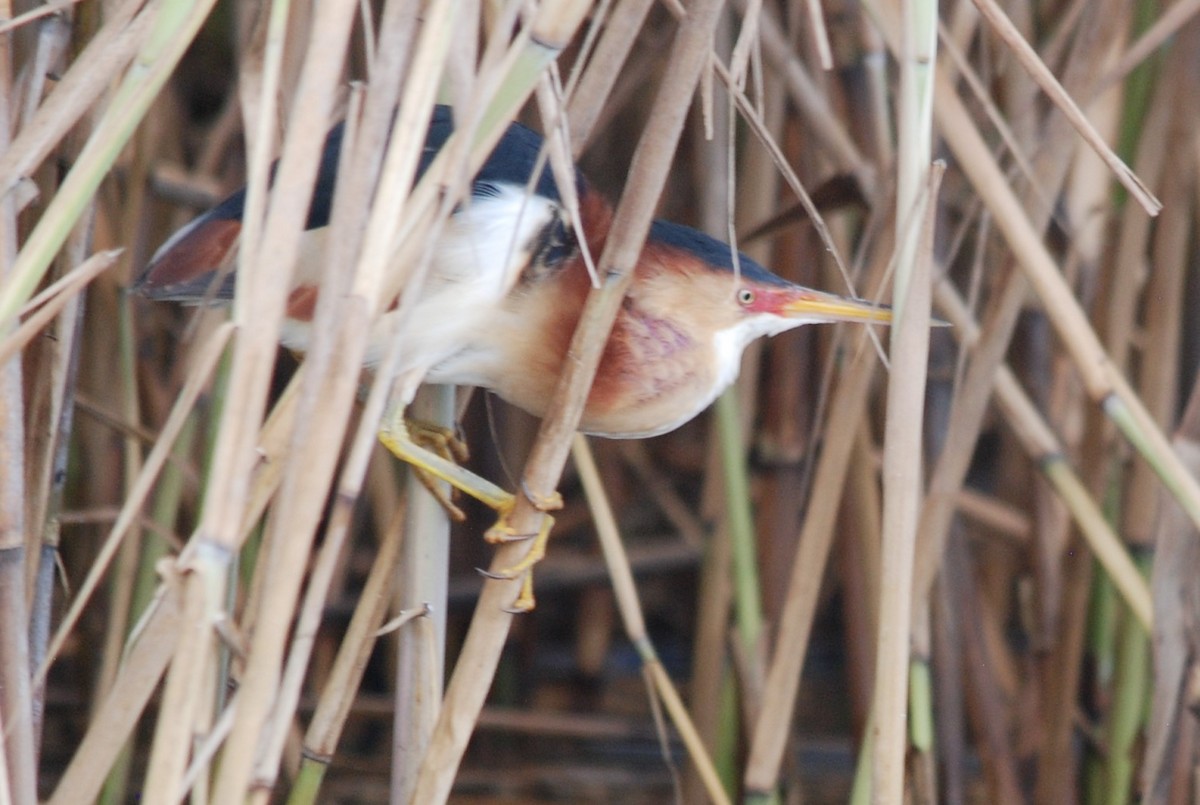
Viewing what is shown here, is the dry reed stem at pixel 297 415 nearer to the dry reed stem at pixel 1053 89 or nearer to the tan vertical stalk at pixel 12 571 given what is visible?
the tan vertical stalk at pixel 12 571

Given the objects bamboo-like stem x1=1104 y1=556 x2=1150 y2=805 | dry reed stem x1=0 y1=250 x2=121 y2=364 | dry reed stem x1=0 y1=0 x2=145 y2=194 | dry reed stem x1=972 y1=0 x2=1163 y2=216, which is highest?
dry reed stem x1=972 y1=0 x2=1163 y2=216

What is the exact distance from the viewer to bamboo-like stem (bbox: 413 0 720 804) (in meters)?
0.74

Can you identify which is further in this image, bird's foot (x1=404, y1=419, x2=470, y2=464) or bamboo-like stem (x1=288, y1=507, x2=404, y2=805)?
bird's foot (x1=404, y1=419, x2=470, y2=464)

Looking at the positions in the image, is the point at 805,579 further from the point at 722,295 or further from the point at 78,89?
the point at 78,89

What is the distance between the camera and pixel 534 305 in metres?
1.01

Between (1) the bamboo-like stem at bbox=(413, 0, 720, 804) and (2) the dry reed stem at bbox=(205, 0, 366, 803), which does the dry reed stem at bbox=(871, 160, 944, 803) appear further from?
(2) the dry reed stem at bbox=(205, 0, 366, 803)

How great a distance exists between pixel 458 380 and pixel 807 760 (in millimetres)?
1185

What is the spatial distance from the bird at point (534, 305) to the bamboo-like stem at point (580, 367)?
0.26 feet

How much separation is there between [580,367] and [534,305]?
21cm

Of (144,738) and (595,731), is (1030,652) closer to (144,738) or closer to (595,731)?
(595,731)

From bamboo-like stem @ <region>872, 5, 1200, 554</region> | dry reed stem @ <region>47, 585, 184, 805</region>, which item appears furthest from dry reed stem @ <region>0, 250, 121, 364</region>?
bamboo-like stem @ <region>872, 5, 1200, 554</region>

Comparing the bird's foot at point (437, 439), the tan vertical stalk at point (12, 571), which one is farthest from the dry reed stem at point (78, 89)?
the bird's foot at point (437, 439)

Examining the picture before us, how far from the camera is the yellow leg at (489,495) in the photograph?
902 millimetres

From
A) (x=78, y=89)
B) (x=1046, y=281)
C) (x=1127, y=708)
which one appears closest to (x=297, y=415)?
(x=78, y=89)
